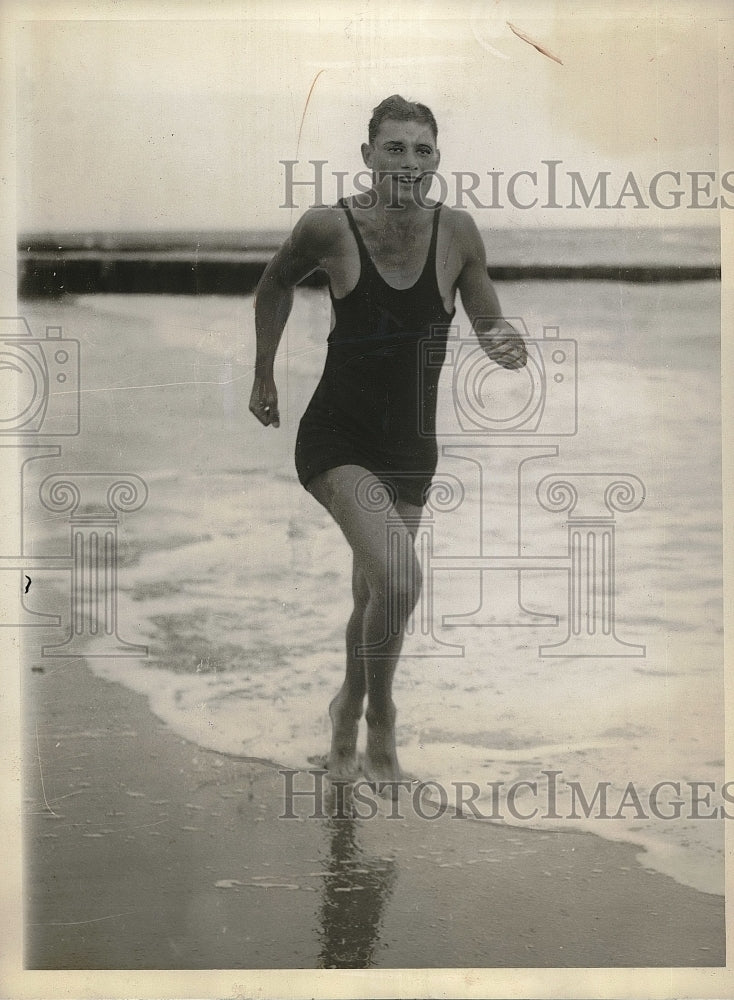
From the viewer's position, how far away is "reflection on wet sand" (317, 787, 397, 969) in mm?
2783

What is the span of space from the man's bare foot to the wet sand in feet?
0.47

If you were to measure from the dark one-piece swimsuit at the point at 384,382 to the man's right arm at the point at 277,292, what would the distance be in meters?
0.10

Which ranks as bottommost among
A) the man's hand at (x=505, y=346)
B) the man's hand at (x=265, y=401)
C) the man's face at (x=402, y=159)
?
the man's hand at (x=265, y=401)

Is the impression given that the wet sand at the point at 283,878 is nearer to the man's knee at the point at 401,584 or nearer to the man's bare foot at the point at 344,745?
the man's bare foot at the point at 344,745

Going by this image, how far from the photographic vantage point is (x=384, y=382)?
2793 millimetres

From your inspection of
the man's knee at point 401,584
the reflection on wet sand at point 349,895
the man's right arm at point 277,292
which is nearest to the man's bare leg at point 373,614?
the man's knee at point 401,584

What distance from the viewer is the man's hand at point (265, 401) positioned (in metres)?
2.80

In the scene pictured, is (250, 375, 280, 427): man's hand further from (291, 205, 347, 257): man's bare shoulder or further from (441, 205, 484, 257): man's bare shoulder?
(441, 205, 484, 257): man's bare shoulder

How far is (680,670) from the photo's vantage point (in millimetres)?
2838

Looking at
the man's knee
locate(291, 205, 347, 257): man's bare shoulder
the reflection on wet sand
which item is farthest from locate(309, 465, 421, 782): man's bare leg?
locate(291, 205, 347, 257): man's bare shoulder

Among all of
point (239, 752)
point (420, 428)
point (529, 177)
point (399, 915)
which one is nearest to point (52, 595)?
point (239, 752)

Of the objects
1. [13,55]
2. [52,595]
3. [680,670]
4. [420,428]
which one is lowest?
[680,670]

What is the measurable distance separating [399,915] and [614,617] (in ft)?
3.58

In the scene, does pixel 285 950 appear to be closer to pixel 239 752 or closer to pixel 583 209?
pixel 239 752
